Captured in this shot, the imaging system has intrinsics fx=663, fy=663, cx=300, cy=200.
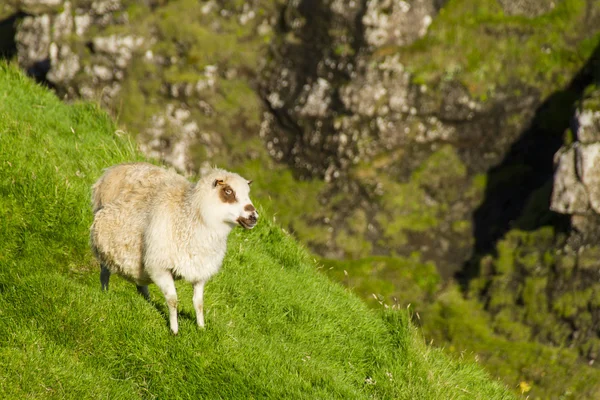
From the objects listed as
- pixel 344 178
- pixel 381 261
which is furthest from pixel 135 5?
pixel 381 261

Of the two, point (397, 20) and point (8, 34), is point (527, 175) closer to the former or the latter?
point (397, 20)

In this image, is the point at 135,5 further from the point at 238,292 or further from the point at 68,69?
the point at 238,292

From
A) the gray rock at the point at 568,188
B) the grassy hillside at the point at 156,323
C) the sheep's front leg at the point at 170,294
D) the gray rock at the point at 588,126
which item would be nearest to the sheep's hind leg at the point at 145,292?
the grassy hillside at the point at 156,323

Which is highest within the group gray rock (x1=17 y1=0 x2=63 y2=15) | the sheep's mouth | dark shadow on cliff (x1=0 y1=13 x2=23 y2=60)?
the sheep's mouth

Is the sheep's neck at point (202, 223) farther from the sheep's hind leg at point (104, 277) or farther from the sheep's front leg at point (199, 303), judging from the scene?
the sheep's hind leg at point (104, 277)

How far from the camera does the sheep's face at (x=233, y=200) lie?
841 centimetres

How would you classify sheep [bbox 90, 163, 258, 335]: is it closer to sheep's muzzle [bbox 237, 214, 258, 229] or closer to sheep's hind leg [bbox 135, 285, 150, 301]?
sheep's muzzle [bbox 237, 214, 258, 229]

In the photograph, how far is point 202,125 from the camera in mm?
65500

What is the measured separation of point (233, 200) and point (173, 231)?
2.91 feet

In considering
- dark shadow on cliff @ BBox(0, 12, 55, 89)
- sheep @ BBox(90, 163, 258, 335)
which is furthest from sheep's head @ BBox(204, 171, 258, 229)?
dark shadow on cliff @ BBox(0, 12, 55, 89)

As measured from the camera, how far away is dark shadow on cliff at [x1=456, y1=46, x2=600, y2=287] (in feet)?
197

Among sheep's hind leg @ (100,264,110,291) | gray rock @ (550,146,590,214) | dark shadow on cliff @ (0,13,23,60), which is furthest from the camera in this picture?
dark shadow on cliff @ (0,13,23,60)

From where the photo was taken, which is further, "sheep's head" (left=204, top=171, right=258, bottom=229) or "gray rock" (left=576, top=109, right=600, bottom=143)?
"gray rock" (left=576, top=109, right=600, bottom=143)

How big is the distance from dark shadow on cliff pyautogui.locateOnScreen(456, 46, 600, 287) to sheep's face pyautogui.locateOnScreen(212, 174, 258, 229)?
5222cm
